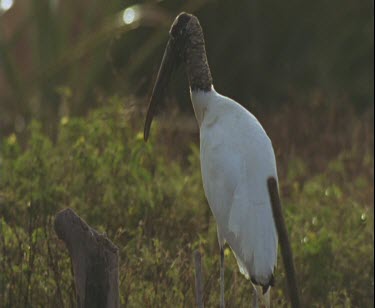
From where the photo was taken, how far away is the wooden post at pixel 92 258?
170 inches

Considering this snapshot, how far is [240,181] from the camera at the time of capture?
193 inches

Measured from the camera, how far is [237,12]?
41.1 feet

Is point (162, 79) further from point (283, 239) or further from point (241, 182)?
point (283, 239)

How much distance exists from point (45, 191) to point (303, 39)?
6.75 meters

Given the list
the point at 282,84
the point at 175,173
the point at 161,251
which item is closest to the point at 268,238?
the point at 161,251

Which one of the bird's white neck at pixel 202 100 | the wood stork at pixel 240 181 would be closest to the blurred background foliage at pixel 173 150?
the wood stork at pixel 240 181

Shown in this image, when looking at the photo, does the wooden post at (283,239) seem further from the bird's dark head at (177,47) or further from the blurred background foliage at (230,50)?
the blurred background foliage at (230,50)

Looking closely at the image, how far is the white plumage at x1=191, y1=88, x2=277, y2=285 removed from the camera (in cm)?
477

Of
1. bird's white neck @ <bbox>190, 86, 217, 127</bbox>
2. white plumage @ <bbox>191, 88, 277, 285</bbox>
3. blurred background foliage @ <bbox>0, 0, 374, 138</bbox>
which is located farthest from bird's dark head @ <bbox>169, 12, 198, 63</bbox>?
blurred background foliage @ <bbox>0, 0, 374, 138</bbox>

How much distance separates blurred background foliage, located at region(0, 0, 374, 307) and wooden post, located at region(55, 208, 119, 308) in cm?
68

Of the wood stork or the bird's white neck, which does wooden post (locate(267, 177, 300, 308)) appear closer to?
the wood stork

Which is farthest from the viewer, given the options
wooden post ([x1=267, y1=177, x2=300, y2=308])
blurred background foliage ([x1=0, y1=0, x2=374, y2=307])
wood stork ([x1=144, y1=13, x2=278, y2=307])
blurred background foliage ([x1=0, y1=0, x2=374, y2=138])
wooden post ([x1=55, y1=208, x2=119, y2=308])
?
blurred background foliage ([x1=0, y1=0, x2=374, y2=138])

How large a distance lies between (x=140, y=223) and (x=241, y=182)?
3.21ft

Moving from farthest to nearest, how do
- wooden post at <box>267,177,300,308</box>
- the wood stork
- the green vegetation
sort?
the green vegetation < the wood stork < wooden post at <box>267,177,300,308</box>
